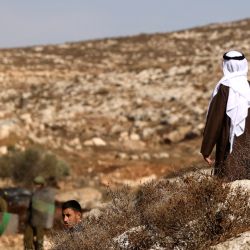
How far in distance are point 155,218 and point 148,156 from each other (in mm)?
15737

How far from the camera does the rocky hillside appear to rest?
20.1 metres

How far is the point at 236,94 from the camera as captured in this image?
17.1 ft

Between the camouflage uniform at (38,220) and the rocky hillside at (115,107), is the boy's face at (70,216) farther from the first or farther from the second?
the rocky hillside at (115,107)

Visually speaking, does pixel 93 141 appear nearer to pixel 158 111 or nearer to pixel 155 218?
pixel 158 111

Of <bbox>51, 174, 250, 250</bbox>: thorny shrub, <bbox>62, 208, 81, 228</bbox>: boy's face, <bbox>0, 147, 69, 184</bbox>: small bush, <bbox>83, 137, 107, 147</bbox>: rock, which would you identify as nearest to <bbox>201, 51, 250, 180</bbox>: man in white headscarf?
<bbox>51, 174, 250, 250</bbox>: thorny shrub

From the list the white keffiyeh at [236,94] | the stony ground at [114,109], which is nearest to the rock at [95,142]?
the stony ground at [114,109]

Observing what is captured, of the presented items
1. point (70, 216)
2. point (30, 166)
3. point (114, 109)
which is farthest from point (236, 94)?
point (114, 109)

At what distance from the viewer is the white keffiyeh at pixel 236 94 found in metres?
5.21

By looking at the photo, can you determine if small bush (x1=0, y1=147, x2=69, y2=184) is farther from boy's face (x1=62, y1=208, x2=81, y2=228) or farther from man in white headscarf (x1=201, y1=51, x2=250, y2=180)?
man in white headscarf (x1=201, y1=51, x2=250, y2=180)

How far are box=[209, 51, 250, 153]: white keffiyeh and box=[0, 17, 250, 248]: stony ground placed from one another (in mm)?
3540

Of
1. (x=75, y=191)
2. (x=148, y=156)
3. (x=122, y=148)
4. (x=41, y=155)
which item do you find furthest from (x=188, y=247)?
(x=122, y=148)

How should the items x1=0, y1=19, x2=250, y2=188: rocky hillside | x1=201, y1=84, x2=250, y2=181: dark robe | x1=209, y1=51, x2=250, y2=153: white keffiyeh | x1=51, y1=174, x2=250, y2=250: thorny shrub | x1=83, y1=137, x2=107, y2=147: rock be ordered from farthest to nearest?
x1=83, y1=137, x2=107, y2=147: rock → x1=0, y1=19, x2=250, y2=188: rocky hillside → x1=209, y1=51, x2=250, y2=153: white keffiyeh → x1=201, y1=84, x2=250, y2=181: dark robe → x1=51, y1=174, x2=250, y2=250: thorny shrub

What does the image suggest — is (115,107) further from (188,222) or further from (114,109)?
(188,222)

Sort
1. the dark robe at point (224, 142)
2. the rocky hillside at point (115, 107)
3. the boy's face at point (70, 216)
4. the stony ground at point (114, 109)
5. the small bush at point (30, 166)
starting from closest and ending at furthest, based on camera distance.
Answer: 1. the dark robe at point (224, 142)
2. the boy's face at point (70, 216)
3. the small bush at point (30, 166)
4. the stony ground at point (114, 109)
5. the rocky hillside at point (115, 107)
